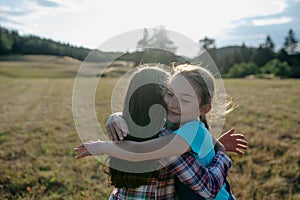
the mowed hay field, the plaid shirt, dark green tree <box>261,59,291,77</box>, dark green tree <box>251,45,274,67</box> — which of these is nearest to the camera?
the plaid shirt

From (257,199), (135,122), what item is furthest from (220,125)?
(257,199)

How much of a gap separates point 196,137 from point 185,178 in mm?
257

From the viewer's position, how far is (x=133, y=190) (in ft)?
6.79

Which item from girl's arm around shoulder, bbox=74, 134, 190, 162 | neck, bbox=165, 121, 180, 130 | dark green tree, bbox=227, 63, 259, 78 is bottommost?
dark green tree, bbox=227, 63, 259, 78

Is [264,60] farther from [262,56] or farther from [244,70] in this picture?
[244,70]

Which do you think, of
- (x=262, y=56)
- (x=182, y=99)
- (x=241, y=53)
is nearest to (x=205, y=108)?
(x=182, y=99)

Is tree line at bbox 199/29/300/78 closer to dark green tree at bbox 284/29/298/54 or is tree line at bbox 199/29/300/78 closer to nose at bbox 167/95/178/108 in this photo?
dark green tree at bbox 284/29/298/54

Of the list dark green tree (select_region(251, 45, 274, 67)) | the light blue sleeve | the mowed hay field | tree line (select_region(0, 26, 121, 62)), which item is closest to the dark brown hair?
the light blue sleeve

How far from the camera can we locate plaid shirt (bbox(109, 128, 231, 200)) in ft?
6.18

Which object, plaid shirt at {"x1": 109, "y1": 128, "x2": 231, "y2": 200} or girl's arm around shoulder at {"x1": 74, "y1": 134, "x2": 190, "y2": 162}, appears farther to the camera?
plaid shirt at {"x1": 109, "y1": 128, "x2": 231, "y2": 200}

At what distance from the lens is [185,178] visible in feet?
6.26

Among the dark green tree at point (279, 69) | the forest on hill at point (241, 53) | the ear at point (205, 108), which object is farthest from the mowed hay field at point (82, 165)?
the dark green tree at point (279, 69)

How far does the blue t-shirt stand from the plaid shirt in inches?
2.3

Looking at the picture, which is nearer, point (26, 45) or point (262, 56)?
point (262, 56)
